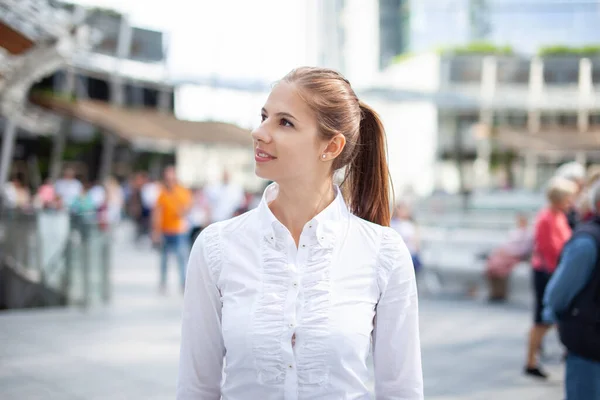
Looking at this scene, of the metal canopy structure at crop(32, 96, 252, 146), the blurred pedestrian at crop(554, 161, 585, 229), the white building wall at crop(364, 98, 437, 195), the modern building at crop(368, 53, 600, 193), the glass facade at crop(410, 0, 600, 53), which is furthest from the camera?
the glass facade at crop(410, 0, 600, 53)

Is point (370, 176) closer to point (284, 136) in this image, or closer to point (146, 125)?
point (284, 136)

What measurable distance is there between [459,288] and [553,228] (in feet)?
18.4

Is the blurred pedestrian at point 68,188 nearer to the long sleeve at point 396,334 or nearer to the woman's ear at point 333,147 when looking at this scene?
the woman's ear at point 333,147

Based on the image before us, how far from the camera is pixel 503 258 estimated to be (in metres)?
10.2

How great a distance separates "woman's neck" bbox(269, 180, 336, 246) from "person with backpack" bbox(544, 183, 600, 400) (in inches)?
89.3

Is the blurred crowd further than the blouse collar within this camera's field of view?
Yes

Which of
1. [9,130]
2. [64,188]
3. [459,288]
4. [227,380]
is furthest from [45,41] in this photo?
[64,188]

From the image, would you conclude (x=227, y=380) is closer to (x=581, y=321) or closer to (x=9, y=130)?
(x=581, y=321)

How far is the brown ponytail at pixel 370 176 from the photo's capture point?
7.39ft

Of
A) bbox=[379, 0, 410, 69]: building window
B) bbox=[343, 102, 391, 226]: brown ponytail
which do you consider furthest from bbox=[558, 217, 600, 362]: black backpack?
bbox=[379, 0, 410, 69]: building window

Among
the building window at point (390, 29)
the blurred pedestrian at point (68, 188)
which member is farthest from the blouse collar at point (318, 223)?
the building window at point (390, 29)

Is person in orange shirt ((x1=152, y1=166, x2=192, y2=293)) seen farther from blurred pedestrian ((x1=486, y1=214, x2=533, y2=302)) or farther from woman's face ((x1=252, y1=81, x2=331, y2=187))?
woman's face ((x1=252, y1=81, x2=331, y2=187))

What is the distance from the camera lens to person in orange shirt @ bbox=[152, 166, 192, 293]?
1108cm

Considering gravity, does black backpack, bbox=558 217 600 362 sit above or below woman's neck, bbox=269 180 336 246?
below
